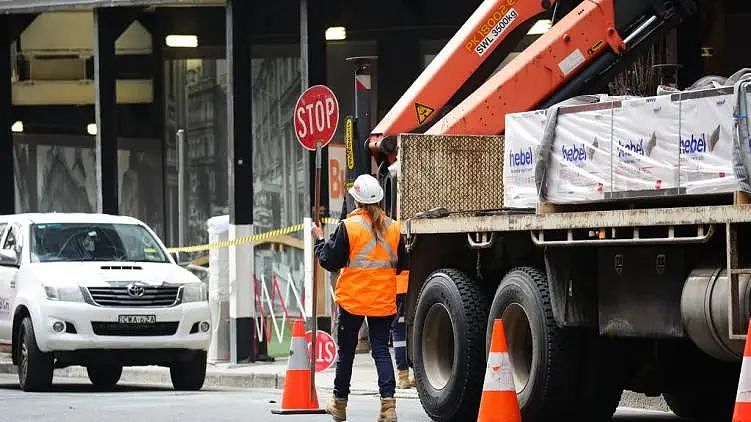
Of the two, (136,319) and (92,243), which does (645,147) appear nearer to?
(136,319)

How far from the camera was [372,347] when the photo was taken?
42.4ft

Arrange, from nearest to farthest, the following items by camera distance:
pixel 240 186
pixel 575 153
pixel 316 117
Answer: pixel 575 153, pixel 316 117, pixel 240 186

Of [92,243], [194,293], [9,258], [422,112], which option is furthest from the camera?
[92,243]

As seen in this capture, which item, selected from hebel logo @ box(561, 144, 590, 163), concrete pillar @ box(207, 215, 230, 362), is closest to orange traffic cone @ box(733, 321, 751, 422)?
hebel logo @ box(561, 144, 590, 163)

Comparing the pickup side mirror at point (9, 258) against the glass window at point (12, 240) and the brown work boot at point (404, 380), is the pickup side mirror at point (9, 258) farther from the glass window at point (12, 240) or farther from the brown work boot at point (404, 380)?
the brown work boot at point (404, 380)

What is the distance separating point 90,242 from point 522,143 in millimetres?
7101

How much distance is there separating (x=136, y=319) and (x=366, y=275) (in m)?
5.40

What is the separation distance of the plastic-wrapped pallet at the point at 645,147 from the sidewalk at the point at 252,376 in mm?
5423

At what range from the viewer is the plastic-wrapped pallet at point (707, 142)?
10344mm

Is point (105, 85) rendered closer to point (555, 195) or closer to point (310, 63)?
point (310, 63)

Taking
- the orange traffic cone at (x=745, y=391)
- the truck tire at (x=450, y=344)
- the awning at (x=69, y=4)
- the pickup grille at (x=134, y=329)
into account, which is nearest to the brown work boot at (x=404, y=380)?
the pickup grille at (x=134, y=329)

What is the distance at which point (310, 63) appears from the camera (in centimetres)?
2141

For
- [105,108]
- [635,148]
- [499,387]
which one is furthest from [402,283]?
[105,108]

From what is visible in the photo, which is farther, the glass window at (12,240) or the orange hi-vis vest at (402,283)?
the glass window at (12,240)
